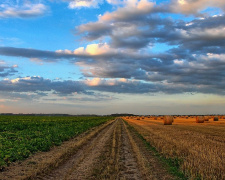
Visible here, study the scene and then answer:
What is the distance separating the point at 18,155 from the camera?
11.9m

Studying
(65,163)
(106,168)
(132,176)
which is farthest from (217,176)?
(65,163)

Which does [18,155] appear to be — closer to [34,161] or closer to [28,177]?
[34,161]

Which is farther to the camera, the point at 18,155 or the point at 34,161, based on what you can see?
the point at 18,155

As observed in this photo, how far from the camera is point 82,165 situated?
33.6 feet

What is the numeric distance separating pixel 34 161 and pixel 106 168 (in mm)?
3946

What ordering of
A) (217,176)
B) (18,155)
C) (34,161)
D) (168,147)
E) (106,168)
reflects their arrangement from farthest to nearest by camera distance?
(168,147) → (18,155) → (34,161) → (106,168) → (217,176)

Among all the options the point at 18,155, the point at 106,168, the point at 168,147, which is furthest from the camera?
the point at 168,147

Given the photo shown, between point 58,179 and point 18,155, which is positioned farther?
point 18,155

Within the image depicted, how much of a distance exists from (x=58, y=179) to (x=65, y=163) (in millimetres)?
2618

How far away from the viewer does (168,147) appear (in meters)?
14.1

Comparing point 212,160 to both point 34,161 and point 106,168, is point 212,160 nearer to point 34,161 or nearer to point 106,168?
point 106,168

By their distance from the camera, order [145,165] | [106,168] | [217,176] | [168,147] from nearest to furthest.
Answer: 1. [217,176]
2. [106,168]
3. [145,165]
4. [168,147]

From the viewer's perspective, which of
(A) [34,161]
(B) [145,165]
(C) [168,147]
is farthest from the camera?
(C) [168,147]

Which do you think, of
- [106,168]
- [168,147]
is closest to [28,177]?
[106,168]
